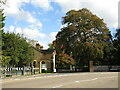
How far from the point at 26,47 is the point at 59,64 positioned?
2061 cm

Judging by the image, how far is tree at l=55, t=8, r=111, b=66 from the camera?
50750mm

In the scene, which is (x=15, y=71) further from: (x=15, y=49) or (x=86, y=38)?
(x=86, y=38)

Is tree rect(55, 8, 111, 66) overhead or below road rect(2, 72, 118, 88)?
overhead

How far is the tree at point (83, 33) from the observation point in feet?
167

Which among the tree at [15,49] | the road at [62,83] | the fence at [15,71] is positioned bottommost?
the road at [62,83]

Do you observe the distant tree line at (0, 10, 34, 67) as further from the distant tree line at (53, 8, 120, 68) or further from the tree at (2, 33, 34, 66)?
the distant tree line at (53, 8, 120, 68)

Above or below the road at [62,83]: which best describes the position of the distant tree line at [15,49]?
above

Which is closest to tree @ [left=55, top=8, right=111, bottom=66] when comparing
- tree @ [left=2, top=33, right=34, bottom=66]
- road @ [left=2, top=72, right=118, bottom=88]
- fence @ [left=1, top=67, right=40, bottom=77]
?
tree @ [left=2, top=33, right=34, bottom=66]

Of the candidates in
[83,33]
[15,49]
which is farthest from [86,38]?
[15,49]

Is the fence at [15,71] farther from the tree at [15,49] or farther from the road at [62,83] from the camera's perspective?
the road at [62,83]

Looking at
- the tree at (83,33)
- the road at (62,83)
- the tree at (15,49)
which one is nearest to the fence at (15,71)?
the tree at (15,49)

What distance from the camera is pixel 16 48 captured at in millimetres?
45062

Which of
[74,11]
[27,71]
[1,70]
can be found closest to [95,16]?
[74,11]

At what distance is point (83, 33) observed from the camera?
A: 5272 cm
